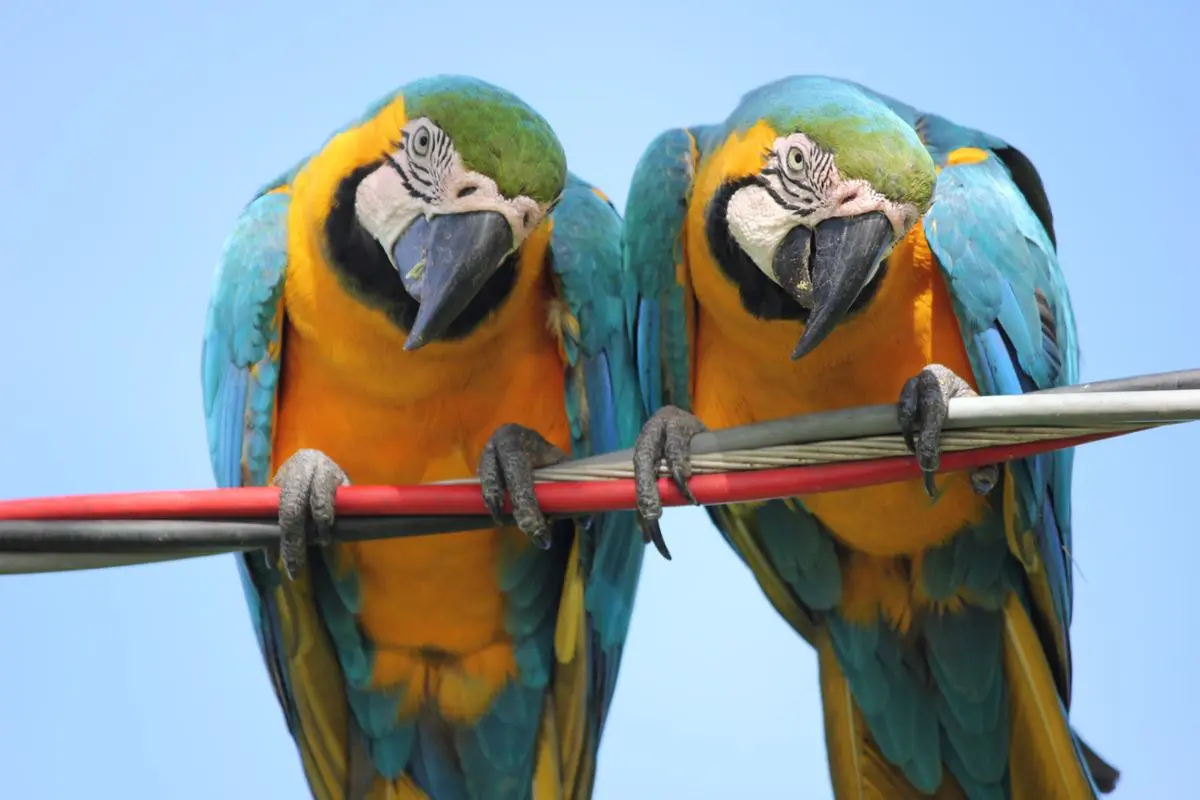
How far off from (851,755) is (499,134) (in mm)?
1748

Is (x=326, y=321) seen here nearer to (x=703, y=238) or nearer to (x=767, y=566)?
(x=703, y=238)

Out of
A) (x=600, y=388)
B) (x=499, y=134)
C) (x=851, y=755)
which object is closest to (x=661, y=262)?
(x=600, y=388)

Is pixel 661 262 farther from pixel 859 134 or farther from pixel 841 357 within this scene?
pixel 859 134

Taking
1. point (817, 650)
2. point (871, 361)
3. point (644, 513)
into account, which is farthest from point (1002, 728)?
point (644, 513)

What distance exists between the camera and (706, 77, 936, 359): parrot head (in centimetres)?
304

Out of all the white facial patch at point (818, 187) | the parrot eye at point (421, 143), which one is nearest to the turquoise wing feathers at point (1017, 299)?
the white facial patch at point (818, 187)

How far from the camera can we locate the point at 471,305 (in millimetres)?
3369

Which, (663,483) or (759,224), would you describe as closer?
(663,483)

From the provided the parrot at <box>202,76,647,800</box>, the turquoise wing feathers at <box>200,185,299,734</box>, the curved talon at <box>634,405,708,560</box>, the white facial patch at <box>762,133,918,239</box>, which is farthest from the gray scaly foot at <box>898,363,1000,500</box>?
the turquoise wing feathers at <box>200,185,299,734</box>

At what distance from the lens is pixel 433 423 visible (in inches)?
140

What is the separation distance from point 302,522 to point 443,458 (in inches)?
18.5

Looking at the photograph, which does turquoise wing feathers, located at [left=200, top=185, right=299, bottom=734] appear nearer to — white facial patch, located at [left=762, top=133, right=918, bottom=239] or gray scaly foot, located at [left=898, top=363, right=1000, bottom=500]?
white facial patch, located at [left=762, top=133, right=918, bottom=239]

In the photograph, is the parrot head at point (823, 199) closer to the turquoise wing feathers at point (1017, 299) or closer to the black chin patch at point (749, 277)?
the black chin patch at point (749, 277)

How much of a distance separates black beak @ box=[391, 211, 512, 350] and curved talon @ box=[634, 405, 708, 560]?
45 centimetres
